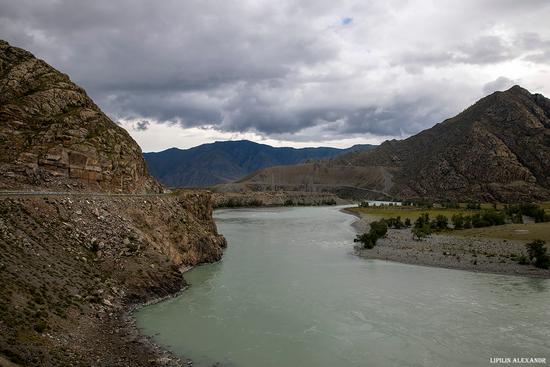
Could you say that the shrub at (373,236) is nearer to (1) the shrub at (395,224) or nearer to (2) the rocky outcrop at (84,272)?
(1) the shrub at (395,224)

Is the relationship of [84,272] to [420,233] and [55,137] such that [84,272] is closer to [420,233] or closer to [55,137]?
[55,137]

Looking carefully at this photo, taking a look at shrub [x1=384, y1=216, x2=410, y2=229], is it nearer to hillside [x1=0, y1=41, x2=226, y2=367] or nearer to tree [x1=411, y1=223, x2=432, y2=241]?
tree [x1=411, y1=223, x2=432, y2=241]

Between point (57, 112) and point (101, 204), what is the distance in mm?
14998

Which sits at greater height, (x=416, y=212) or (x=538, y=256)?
(x=416, y=212)

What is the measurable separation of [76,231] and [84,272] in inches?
201

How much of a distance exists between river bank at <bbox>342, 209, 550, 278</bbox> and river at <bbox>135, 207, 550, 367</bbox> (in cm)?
257

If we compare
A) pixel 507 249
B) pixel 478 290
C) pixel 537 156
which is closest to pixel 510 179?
pixel 537 156

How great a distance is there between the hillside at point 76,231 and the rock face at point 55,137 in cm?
11

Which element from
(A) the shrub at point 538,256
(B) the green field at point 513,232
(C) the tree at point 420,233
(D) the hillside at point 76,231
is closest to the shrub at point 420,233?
(C) the tree at point 420,233

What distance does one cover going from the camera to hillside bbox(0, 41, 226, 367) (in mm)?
23234

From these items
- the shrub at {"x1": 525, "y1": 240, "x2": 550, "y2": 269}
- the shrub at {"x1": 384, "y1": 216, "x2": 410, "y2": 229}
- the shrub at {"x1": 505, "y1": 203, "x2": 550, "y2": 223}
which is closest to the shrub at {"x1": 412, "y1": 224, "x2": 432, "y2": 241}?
the shrub at {"x1": 384, "y1": 216, "x2": 410, "y2": 229}

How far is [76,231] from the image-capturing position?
117 feet

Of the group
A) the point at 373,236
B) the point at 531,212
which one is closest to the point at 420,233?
the point at 373,236

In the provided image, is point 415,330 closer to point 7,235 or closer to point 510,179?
point 7,235
